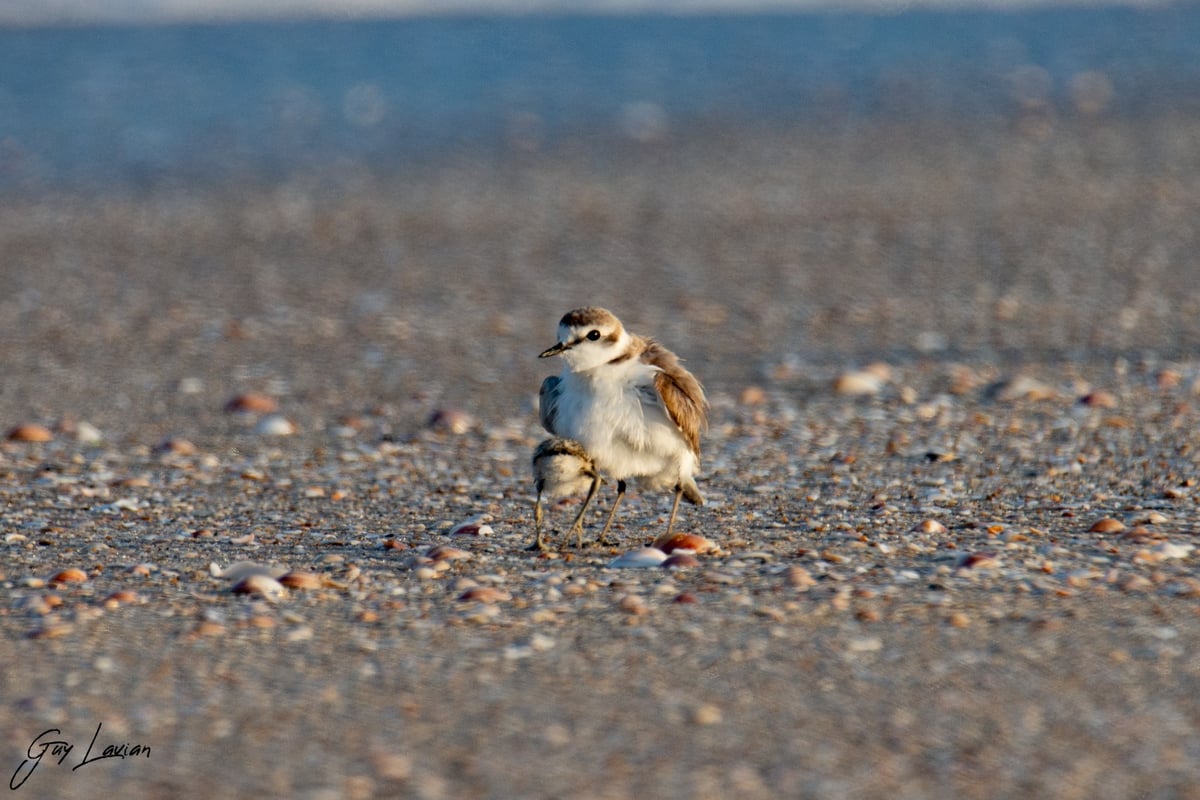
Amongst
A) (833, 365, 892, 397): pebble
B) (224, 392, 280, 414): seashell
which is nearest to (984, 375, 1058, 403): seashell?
(833, 365, 892, 397): pebble

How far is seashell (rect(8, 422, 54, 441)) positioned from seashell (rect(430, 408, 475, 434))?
161 centimetres

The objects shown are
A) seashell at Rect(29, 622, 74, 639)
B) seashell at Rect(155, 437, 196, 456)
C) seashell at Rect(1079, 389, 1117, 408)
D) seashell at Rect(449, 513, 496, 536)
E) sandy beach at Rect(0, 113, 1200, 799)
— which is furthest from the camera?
seashell at Rect(1079, 389, 1117, 408)

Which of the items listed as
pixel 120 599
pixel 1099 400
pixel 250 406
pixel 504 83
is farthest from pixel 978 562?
pixel 504 83

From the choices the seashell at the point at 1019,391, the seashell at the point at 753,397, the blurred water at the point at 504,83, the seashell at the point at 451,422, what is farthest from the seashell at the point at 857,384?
the blurred water at the point at 504,83

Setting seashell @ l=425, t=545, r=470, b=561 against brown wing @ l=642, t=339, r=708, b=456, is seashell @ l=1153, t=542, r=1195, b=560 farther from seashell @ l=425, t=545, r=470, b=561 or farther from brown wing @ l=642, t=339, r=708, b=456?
seashell @ l=425, t=545, r=470, b=561

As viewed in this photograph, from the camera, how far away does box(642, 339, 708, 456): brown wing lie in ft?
17.0

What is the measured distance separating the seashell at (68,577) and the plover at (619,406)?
1.50 m

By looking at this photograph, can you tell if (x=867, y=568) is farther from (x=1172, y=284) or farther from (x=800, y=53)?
(x=800, y=53)

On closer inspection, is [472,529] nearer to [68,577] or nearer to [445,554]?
[445,554]

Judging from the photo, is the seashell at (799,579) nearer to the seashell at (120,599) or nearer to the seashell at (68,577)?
the seashell at (120,599)

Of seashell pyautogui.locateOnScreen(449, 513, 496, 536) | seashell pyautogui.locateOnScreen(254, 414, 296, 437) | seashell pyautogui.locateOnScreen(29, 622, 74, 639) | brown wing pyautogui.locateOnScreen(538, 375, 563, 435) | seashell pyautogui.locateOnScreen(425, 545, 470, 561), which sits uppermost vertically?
brown wing pyautogui.locateOnScreen(538, 375, 563, 435)

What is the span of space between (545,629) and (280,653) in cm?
67

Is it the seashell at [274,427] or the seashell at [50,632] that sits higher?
the seashell at [50,632]

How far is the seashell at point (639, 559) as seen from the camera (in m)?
4.79
